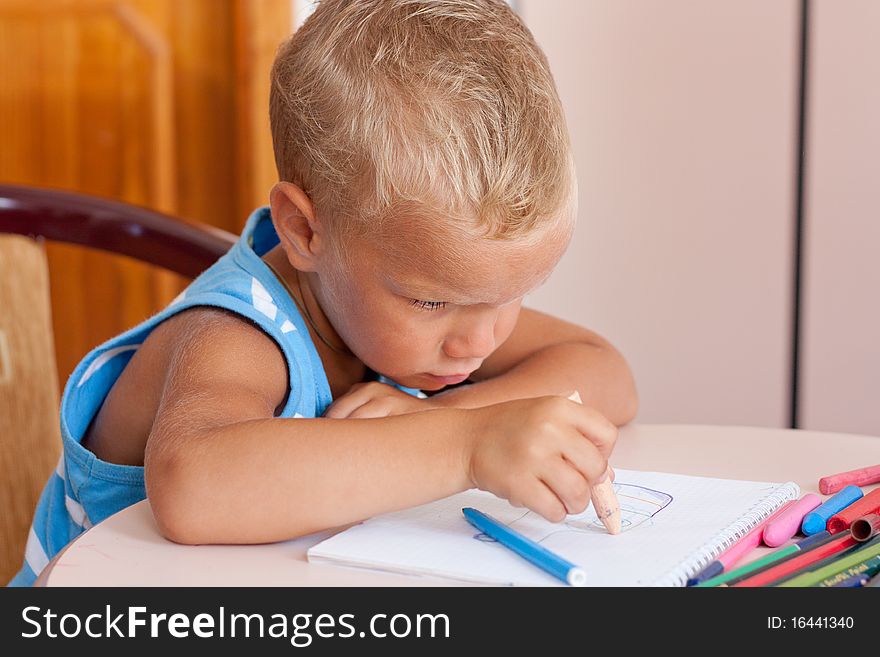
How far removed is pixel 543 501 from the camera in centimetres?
51

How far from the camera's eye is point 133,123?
1.99m

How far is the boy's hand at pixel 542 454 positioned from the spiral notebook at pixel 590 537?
0.02 metres

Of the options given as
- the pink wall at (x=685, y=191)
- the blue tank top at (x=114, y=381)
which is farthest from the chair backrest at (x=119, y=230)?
the pink wall at (x=685, y=191)

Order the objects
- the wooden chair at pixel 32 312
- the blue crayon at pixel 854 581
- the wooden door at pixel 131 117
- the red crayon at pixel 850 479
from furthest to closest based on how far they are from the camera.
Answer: the wooden door at pixel 131 117 → the wooden chair at pixel 32 312 → the red crayon at pixel 850 479 → the blue crayon at pixel 854 581

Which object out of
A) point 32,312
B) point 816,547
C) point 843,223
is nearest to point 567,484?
point 816,547

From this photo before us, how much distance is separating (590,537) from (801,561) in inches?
3.8

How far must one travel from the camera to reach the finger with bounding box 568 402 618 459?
53 cm

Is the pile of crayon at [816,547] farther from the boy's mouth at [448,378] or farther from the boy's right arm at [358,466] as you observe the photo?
the boy's mouth at [448,378]

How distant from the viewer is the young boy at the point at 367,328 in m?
0.52

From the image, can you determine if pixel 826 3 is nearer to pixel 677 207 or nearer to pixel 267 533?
pixel 677 207

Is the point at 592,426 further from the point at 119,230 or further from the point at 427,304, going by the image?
the point at 119,230

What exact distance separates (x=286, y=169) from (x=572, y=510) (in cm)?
34

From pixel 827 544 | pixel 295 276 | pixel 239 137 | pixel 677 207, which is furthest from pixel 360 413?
pixel 239 137

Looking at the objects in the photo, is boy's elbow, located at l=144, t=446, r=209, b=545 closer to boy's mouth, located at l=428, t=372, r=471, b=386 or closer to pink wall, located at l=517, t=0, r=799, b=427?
boy's mouth, located at l=428, t=372, r=471, b=386
